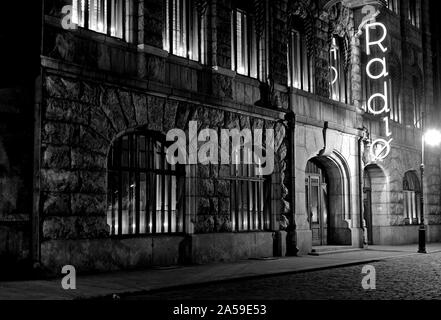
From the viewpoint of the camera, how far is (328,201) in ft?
89.8

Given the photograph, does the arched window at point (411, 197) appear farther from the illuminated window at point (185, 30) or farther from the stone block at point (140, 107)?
the stone block at point (140, 107)

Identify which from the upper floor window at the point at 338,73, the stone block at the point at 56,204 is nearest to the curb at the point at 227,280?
the stone block at the point at 56,204

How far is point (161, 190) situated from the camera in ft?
61.4

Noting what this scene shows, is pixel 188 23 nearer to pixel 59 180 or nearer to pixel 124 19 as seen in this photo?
pixel 124 19

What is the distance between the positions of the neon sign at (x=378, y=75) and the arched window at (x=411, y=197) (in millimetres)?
3662

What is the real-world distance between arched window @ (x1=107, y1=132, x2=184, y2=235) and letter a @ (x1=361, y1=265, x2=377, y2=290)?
5.70m

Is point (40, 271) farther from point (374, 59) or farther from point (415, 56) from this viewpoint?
point (415, 56)

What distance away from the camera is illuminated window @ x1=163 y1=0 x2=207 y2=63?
19297mm

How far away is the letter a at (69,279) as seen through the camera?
13.3 metres

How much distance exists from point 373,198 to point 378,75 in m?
6.22

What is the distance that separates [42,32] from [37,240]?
5.15 m

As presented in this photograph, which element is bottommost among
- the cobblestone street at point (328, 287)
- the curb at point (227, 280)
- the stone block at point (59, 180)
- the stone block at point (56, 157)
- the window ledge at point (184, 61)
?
the cobblestone street at point (328, 287)

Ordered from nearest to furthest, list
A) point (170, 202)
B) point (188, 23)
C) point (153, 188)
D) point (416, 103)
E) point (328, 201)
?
point (153, 188) → point (170, 202) → point (188, 23) → point (328, 201) → point (416, 103)

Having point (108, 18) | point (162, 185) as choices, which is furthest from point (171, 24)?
point (162, 185)
